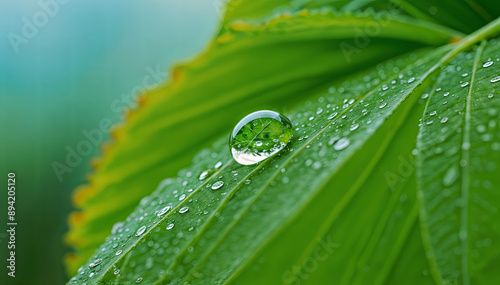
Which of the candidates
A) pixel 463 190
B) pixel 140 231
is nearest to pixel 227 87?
pixel 140 231

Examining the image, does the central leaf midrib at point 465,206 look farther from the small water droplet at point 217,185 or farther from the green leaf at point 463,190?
the small water droplet at point 217,185

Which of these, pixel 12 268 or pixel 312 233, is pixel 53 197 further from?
pixel 312 233

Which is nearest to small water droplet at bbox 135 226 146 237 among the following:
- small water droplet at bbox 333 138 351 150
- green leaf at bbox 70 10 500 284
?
green leaf at bbox 70 10 500 284

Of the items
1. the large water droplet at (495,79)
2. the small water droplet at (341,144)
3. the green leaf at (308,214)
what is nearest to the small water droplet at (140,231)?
the green leaf at (308,214)

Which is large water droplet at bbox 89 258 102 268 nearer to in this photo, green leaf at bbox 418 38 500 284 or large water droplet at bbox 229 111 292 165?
large water droplet at bbox 229 111 292 165

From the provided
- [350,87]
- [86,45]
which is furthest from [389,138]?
[86,45]
